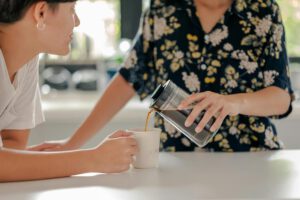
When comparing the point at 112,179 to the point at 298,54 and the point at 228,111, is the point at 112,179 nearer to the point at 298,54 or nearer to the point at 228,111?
the point at 228,111

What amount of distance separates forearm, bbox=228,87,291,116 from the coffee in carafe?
0.20m

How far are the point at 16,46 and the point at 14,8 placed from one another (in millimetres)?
117

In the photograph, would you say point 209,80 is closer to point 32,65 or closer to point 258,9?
point 258,9

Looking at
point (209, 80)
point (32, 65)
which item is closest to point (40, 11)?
point (32, 65)

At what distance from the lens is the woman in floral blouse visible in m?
1.65

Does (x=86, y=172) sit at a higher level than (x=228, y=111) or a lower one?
lower

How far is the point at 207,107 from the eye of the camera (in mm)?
1272

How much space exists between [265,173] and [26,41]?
647 millimetres

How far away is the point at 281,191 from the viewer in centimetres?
109

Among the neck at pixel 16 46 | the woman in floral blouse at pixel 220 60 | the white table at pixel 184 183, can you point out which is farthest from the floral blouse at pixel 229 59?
the neck at pixel 16 46

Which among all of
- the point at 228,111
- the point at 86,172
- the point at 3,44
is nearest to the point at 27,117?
the point at 3,44

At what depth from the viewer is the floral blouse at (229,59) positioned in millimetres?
1661

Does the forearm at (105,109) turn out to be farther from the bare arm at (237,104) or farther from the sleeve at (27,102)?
the bare arm at (237,104)

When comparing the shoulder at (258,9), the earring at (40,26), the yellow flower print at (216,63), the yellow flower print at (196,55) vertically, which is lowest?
the yellow flower print at (216,63)
